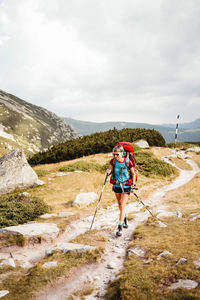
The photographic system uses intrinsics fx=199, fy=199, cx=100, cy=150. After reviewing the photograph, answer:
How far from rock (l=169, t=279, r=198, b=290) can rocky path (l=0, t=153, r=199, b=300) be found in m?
1.55

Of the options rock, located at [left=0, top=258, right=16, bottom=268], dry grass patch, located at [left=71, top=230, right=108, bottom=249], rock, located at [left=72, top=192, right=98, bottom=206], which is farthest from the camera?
rock, located at [left=72, top=192, right=98, bottom=206]

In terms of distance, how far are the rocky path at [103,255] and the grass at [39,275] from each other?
7.5 inches

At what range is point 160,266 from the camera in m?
4.92

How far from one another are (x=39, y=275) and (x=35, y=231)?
2733 millimetres

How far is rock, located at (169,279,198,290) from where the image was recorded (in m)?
3.99

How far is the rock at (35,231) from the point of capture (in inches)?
295

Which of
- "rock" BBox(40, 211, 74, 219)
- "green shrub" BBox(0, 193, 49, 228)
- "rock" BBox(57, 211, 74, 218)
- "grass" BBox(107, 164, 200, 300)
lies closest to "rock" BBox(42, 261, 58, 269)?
"grass" BBox(107, 164, 200, 300)

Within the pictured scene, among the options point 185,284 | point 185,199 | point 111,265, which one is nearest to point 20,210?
point 111,265

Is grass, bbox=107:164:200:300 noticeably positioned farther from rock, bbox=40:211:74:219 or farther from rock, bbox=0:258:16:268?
rock, bbox=40:211:74:219

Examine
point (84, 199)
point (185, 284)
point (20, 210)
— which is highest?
point (185, 284)

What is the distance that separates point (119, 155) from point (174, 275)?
4278 millimetres

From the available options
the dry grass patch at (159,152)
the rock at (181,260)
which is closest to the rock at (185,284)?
the rock at (181,260)

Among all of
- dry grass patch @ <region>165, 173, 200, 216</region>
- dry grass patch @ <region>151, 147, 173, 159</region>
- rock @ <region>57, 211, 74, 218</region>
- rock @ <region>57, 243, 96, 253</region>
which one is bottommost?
dry grass patch @ <region>165, 173, 200, 216</region>

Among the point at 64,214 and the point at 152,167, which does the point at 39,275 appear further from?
the point at 152,167
